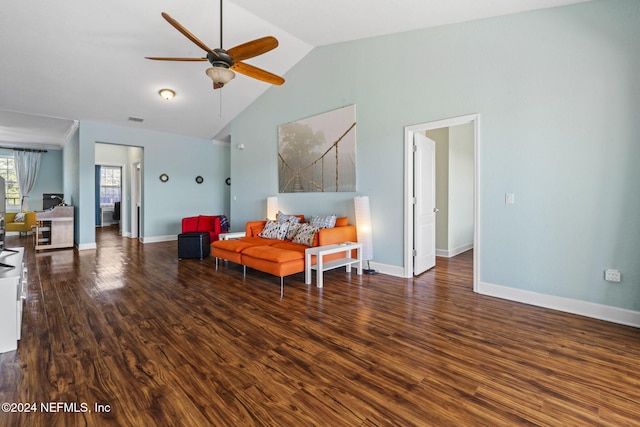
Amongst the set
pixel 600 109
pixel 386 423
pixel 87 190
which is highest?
pixel 600 109

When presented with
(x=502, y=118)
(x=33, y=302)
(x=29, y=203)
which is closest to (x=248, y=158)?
(x=33, y=302)

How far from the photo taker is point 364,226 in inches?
175

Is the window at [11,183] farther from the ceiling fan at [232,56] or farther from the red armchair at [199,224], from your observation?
the ceiling fan at [232,56]

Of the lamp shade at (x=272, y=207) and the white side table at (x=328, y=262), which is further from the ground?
the lamp shade at (x=272, y=207)

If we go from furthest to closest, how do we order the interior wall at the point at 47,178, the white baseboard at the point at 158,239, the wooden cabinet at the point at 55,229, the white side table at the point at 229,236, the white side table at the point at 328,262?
the interior wall at the point at 47,178 → the white baseboard at the point at 158,239 → the wooden cabinet at the point at 55,229 → the white side table at the point at 229,236 → the white side table at the point at 328,262

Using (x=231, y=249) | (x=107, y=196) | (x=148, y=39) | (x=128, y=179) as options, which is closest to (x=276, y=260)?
(x=231, y=249)

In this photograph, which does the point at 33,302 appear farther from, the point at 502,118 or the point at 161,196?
the point at 502,118

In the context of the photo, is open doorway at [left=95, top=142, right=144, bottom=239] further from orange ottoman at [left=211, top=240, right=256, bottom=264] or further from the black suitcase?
orange ottoman at [left=211, top=240, right=256, bottom=264]

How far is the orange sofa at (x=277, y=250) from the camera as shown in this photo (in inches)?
144

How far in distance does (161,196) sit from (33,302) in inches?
189

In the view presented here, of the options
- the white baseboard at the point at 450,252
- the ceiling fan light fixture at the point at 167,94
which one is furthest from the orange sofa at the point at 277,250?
the ceiling fan light fixture at the point at 167,94

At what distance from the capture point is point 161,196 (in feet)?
25.2

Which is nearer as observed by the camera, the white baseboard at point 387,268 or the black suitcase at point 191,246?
the white baseboard at point 387,268

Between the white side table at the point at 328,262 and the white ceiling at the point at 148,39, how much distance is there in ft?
9.71
